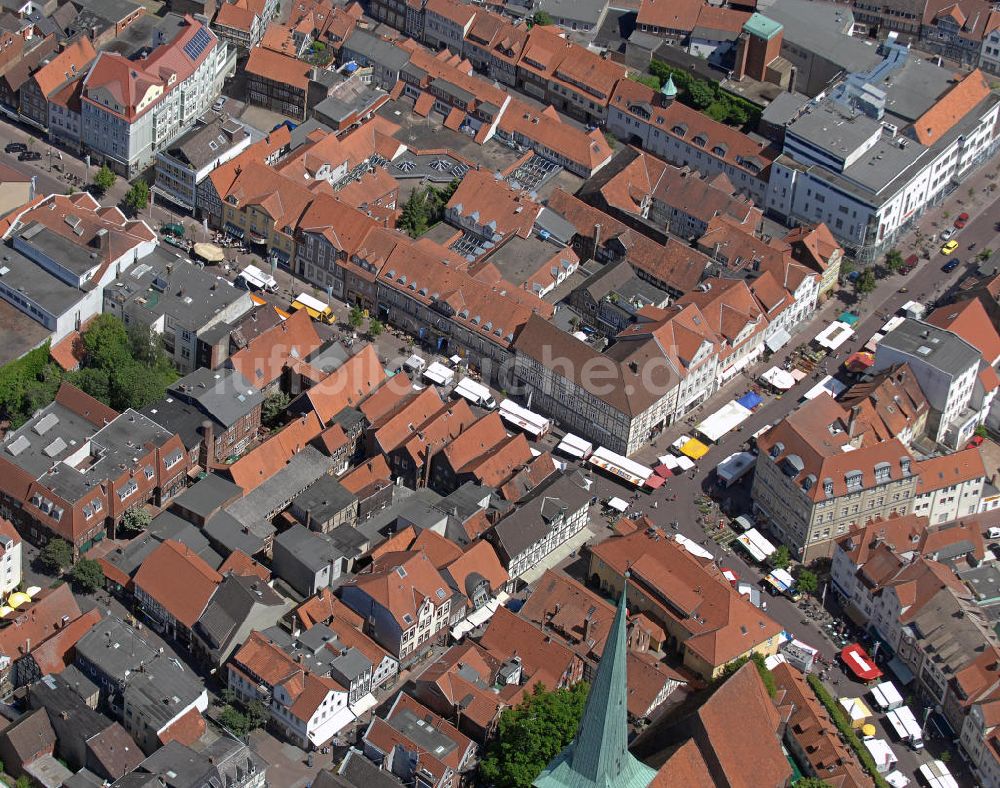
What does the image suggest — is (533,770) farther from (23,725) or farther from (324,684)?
(23,725)

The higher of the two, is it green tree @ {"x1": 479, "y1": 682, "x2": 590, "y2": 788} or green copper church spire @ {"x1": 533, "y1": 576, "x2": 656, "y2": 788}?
green copper church spire @ {"x1": 533, "y1": 576, "x2": 656, "y2": 788}

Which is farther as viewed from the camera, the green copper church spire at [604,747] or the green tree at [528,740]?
the green tree at [528,740]

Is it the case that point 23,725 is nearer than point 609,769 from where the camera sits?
No

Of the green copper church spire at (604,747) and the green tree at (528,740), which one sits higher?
the green copper church spire at (604,747)

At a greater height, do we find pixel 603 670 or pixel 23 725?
pixel 603 670

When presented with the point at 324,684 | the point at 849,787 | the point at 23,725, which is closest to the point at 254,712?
the point at 324,684
